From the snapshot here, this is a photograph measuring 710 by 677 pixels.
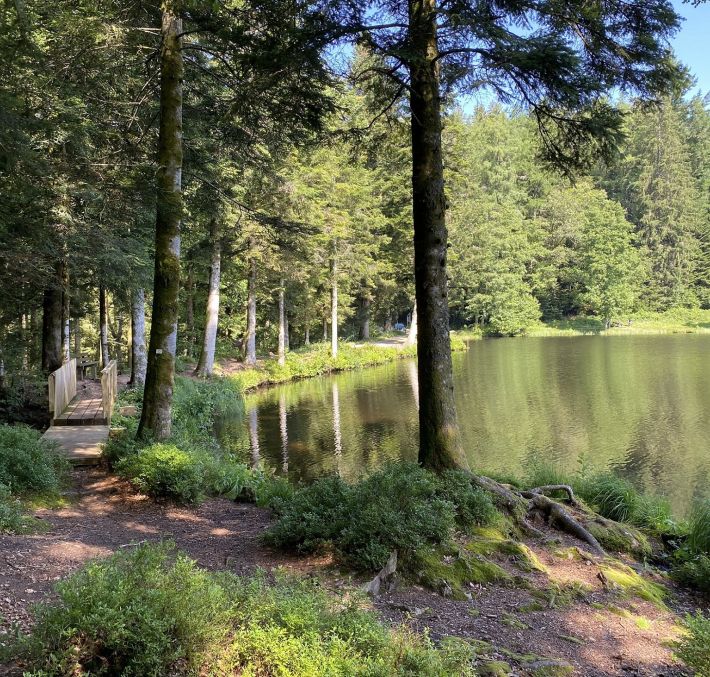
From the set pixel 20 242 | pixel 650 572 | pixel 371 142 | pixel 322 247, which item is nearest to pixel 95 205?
pixel 20 242

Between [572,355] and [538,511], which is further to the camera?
[572,355]

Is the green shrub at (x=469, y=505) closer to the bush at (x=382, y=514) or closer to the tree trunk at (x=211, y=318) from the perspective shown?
the bush at (x=382, y=514)

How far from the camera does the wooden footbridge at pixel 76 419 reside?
831 cm

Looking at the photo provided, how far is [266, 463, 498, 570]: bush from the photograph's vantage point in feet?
15.0

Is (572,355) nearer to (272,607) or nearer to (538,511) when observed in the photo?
(538,511)

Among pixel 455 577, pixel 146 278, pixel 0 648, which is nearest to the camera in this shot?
pixel 0 648

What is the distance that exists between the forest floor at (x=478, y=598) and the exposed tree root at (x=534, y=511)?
20cm

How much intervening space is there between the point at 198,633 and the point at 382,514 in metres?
2.43

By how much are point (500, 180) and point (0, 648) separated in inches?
2187

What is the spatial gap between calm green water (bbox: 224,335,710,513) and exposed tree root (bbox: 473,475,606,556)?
3209 mm

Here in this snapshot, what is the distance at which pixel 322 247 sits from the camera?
87.4ft

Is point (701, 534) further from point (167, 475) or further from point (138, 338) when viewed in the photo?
point (138, 338)

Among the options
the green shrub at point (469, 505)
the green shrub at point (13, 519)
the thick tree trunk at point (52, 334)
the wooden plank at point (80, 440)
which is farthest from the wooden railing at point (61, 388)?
the green shrub at point (469, 505)

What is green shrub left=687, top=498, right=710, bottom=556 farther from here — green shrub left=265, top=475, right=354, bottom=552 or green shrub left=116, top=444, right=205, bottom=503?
green shrub left=116, top=444, right=205, bottom=503
